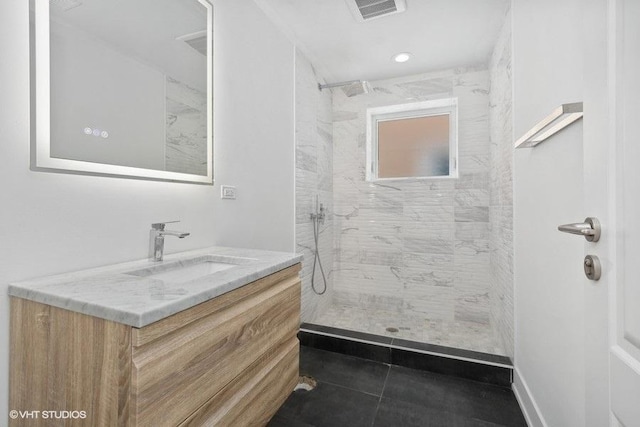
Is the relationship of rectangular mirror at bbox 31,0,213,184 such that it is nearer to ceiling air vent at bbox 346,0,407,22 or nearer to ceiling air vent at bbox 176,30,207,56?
ceiling air vent at bbox 176,30,207,56

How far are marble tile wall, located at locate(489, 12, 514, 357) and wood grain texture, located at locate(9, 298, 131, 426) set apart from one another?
79.0 inches

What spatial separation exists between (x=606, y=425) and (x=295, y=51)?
2572mm

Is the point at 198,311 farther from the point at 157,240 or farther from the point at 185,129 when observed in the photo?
the point at 185,129

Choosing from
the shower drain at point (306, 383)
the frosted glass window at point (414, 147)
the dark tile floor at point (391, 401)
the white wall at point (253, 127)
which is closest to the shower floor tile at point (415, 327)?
the dark tile floor at point (391, 401)

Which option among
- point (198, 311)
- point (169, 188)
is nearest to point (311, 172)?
point (169, 188)

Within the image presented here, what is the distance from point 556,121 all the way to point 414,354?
5.11 feet

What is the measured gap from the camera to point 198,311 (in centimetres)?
79

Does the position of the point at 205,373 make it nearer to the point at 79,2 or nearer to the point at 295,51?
the point at 79,2

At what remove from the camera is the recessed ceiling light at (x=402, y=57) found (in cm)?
246

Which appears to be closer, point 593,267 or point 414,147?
point 593,267

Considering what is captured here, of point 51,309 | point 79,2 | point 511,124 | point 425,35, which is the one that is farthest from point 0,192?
point 425,35

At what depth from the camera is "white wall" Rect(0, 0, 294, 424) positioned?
0.84 metres

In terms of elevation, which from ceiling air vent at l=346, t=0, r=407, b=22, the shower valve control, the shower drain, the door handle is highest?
ceiling air vent at l=346, t=0, r=407, b=22

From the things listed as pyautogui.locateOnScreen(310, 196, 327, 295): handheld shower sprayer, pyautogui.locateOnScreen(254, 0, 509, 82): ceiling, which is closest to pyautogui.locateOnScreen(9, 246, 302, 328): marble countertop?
pyautogui.locateOnScreen(310, 196, 327, 295): handheld shower sprayer
